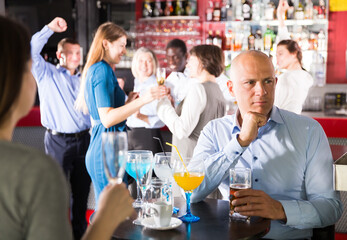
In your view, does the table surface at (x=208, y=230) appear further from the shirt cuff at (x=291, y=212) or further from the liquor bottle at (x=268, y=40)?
the liquor bottle at (x=268, y=40)

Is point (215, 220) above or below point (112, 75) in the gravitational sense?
below

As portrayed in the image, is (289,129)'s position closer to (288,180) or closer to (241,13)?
(288,180)

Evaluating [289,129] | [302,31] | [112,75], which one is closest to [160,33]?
[302,31]

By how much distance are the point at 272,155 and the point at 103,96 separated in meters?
1.23

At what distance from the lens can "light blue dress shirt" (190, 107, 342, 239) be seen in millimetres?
1855

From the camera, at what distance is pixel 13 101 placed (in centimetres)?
93

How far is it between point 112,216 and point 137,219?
2.06 feet

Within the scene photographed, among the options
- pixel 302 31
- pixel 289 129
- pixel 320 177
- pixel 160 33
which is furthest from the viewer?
pixel 160 33

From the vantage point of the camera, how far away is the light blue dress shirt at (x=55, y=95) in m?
3.90

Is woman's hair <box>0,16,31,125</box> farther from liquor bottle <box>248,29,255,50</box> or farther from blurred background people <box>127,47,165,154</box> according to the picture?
liquor bottle <box>248,29,255,50</box>

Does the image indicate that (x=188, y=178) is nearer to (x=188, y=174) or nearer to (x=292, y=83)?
(x=188, y=174)

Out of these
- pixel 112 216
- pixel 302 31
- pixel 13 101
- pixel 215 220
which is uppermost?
pixel 302 31

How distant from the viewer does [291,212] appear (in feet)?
5.89

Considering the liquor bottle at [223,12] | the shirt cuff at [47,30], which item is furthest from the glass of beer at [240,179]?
the liquor bottle at [223,12]
